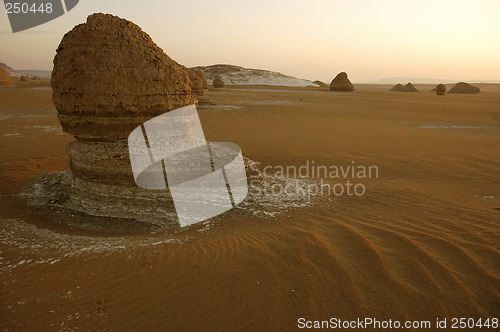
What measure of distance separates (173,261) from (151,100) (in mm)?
2664

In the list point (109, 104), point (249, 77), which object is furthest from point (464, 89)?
point (109, 104)

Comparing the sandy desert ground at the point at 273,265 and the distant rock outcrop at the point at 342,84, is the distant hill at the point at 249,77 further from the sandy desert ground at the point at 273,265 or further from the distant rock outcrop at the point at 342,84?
the sandy desert ground at the point at 273,265

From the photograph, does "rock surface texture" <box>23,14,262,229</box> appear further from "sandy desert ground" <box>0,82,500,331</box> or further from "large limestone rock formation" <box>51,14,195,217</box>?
"sandy desert ground" <box>0,82,500,331</box>

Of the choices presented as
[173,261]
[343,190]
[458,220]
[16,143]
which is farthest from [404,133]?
[16,143]

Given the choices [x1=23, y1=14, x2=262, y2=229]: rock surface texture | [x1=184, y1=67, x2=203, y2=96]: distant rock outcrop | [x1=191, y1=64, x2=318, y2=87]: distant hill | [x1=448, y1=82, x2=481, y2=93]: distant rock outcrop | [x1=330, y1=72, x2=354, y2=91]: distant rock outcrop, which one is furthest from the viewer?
[x1=191, y1=64, x2=318, y2=87]: distant hill

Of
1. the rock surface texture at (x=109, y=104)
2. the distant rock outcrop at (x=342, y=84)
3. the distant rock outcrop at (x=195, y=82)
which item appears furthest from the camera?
the distant rock outcrop at (x=342, y=84)

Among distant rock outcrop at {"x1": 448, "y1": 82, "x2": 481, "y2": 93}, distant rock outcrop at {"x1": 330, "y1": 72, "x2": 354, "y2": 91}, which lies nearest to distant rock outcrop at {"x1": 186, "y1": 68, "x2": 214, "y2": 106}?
distant rock outcrop at {"x1": 330, "y1": 72, "x2": 354, "y2": 91}

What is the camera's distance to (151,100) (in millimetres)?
4715

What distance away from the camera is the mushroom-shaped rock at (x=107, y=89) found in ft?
14.8

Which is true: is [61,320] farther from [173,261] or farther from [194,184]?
[194,184]

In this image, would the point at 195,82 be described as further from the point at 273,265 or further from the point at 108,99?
the point at 273,265

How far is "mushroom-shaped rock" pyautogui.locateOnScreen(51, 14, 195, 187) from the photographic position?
4.52 meters

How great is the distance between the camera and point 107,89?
4535mm

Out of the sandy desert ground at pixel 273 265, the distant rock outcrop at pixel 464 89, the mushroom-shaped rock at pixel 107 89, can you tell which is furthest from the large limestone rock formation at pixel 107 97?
the distant rock outcrop at pixel 464 89
